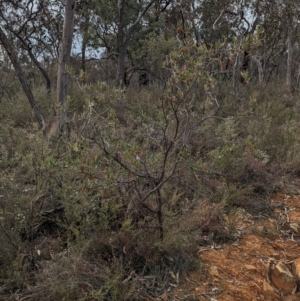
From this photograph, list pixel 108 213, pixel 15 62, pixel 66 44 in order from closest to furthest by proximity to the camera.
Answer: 1. pixel 108 213
2. pixel 66 44
3. pixel 15 62

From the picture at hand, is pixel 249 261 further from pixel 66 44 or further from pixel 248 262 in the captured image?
pixel 66 44

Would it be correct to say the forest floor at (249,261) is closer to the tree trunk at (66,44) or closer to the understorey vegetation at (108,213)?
the understorey vegetation at (108,213)

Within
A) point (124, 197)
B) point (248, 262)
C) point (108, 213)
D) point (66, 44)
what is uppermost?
point (66, 44)

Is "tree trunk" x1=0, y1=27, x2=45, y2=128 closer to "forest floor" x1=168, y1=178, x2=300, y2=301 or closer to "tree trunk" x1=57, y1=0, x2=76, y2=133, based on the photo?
"tree trunk" x1=57, y1=0, x2=76, y2=133

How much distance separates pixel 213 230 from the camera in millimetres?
3387

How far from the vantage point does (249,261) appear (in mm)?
3057

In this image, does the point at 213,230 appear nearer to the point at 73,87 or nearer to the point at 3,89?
the point at 73,87

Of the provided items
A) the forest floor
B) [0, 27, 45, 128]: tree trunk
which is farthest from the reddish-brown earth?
[0, 27, 45, 128]: tree trunk

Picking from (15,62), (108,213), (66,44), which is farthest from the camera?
(15,62)

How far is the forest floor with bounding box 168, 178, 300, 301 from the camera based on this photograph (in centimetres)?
263

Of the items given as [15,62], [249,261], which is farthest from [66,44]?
[249,261]

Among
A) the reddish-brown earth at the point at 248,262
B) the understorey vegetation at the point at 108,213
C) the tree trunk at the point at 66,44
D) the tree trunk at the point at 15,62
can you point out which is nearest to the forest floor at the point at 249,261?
the reddish-brown earth at the point at 248,262

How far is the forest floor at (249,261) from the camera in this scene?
2.63 meters

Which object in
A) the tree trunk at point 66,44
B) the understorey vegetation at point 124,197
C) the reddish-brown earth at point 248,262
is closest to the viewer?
Result: the understorey vegetation at point 124,197
